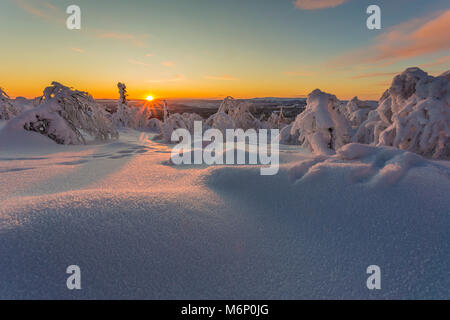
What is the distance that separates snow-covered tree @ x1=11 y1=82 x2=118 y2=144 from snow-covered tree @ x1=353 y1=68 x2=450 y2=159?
796 cm

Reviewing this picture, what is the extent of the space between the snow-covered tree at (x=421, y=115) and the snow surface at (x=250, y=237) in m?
4.31

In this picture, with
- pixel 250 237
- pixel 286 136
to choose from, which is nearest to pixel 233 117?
pixel 286 136

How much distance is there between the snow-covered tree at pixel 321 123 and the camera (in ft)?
15.9

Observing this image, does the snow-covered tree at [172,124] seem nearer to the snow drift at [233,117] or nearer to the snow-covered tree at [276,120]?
the snow drift at [233,117]

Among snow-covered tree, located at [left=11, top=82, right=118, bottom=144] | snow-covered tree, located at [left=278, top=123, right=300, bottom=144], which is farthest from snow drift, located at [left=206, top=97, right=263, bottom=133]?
snow-covered tree, located at [left=11, top=82, right=118, bottom=144]

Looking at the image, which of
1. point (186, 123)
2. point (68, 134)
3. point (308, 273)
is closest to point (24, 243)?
point (308, 273)

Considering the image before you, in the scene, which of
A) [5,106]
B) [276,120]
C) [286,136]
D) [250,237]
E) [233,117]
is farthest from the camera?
[276,120]

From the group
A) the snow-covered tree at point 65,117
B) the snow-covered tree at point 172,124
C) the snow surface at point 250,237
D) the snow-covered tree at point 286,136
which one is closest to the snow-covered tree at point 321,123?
the snow surface at point 250,237

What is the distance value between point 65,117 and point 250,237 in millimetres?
6642

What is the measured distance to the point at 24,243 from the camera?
1.06m

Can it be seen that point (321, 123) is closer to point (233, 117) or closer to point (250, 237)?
point (250, 237)

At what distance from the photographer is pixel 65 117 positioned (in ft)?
19.4

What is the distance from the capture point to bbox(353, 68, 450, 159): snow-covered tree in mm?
4867

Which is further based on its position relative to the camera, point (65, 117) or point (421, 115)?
point (65, 117)
